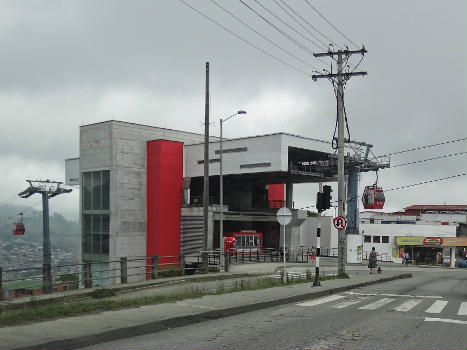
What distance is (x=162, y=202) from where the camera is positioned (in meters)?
52.9

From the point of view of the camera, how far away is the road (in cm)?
905

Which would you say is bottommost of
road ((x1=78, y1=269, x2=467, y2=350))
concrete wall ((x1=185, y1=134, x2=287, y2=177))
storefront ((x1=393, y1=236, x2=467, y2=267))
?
storefront ((x1=393, y1=236, x2=467, y2=267))

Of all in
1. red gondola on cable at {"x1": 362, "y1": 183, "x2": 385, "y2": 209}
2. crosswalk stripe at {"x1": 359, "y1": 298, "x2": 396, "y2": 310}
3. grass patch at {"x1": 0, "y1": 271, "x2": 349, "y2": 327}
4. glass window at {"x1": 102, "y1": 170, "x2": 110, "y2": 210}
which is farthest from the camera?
red gondola on cable at {"x1": 362, "y1": 183, "x2": 385, "y2": 209}

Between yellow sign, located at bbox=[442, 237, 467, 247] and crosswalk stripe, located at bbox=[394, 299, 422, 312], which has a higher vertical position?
crosswalk stripe, located at bbox=[394, 299, 422, 312]

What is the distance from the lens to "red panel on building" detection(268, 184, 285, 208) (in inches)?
2749

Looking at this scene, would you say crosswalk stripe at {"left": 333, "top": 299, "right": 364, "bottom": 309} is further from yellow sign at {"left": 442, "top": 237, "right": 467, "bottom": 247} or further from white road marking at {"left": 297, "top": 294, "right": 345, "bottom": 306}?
yellow sign at {"left": 442, "top": 237, "right": 467, "bottom": 247}

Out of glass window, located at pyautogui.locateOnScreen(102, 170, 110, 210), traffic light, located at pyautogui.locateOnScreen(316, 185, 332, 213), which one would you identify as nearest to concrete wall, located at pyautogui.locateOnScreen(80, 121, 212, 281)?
glass window, located at pyautogui.locateOnScreen(102, 170, 110, 210)

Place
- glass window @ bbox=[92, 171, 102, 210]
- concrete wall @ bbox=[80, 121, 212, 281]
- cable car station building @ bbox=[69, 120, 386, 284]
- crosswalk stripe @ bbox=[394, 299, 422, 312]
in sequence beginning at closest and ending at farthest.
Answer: crosswalk stripe @ bbox=[394, 299, 422, 312]
concrete wall @ bbox=[80, 121, 212, 281]
cable car station building @ bbox=[69, 120, 386, 284]
glass window @ bbox=[92, 171, 102, 210]

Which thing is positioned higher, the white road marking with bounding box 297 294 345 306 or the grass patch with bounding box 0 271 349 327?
the grass patch with bounding box 0 271 349 327

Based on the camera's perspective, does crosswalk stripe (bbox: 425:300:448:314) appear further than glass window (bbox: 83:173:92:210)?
No

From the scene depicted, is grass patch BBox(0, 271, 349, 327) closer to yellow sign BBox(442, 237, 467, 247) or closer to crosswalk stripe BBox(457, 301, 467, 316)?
crosswalk stripe BBox(457, 301, 467, 316)

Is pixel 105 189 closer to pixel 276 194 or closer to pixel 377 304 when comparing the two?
pixel 276 194

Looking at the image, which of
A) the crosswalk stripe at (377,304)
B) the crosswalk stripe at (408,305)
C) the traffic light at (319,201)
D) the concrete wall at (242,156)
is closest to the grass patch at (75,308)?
the crosswalk stripe at (377,304)

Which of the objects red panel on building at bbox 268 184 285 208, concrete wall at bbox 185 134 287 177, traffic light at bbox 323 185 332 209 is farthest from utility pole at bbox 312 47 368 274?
red panel on building at bbox 268 184 285 208
